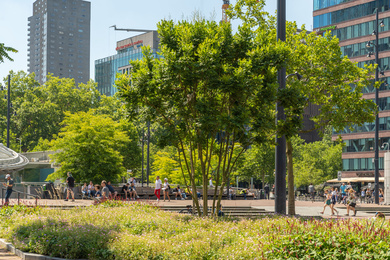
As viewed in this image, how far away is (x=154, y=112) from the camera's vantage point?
15406mm

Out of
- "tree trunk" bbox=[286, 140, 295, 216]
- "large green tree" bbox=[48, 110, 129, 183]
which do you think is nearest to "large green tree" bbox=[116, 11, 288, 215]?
"tree trunk" bbox=[286, 140, 295, 216]

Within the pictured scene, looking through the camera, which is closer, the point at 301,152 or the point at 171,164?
the point at 171,164

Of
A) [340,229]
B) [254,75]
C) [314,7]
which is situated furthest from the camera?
[314,7]

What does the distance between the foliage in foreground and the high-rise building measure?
2414 inches

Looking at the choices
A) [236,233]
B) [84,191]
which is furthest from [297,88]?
[84,191]

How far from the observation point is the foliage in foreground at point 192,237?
8.27 m

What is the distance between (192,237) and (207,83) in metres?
4.81

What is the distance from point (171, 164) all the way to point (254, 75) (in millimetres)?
39335

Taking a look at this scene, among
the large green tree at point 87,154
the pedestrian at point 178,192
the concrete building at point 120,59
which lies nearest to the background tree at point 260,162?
the pedestrian at point 178,192

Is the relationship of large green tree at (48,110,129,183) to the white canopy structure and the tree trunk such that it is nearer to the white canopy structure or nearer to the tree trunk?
the white canopy structure

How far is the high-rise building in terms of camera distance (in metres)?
70.6

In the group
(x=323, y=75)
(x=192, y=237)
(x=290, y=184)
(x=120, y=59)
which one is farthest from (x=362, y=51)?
(x=120, y=59)

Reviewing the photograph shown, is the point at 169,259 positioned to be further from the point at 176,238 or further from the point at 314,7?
the point at 314,7

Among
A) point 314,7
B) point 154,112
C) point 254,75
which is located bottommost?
point 154,112
